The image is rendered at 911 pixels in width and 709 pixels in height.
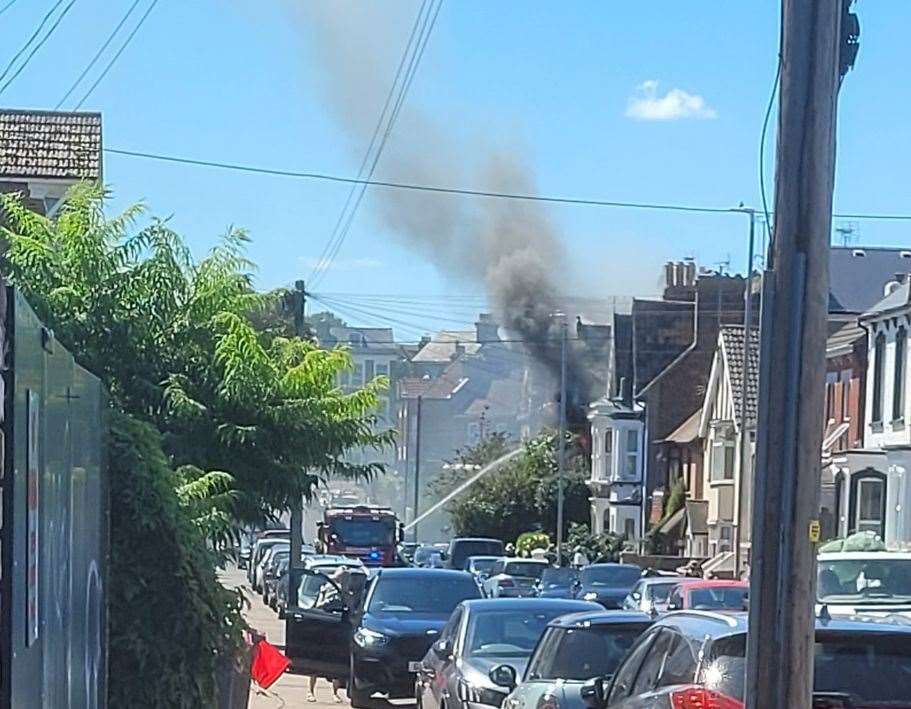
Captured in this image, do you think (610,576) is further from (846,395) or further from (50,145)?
(50,145)

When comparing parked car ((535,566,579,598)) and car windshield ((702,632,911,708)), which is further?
parked car ((535,566,579,598))

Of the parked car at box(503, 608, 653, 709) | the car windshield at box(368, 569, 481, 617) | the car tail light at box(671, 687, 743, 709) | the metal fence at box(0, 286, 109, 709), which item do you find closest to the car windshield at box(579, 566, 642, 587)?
the car windshield at box(368, 569, 481, 617)

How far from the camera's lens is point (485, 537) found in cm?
6725

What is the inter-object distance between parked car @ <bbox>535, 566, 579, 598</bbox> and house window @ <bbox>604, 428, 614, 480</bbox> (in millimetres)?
27213

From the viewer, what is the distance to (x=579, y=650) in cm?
1235

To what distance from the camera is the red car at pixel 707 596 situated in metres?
22.6

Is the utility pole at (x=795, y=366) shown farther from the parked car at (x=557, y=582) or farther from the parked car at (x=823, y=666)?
the parked car at (x=557, y=582)

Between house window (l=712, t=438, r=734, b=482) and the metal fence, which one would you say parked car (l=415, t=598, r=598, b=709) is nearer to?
the metal fence

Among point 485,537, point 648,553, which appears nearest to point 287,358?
point 648,553

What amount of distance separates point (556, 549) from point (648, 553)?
4804mm

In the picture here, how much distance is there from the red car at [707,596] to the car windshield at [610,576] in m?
11.4

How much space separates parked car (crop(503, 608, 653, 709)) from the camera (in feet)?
39.5

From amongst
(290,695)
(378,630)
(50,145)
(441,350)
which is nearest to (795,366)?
(378,630)

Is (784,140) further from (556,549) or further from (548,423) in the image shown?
(548,423)
